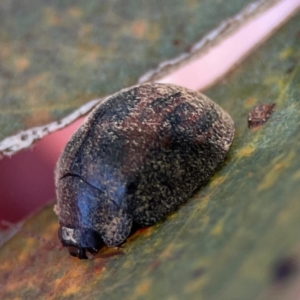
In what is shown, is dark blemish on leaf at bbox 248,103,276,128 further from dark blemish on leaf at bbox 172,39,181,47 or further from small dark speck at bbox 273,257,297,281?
small dark speck at bbox 273,257,297,281

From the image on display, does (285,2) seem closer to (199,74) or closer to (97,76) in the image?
(199,74)

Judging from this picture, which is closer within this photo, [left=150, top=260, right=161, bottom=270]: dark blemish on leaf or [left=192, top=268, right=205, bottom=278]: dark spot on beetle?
[left=192, top=268, right=205, bottom=278]: dark spot on beetle

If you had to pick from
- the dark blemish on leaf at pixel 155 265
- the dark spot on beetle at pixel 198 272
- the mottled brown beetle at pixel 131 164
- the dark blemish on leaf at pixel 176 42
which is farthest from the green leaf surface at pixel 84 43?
the dark spot on beetle at pixel 198 272

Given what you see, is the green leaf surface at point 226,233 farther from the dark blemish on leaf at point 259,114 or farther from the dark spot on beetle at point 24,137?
the dark spot on beetle at point 24,137

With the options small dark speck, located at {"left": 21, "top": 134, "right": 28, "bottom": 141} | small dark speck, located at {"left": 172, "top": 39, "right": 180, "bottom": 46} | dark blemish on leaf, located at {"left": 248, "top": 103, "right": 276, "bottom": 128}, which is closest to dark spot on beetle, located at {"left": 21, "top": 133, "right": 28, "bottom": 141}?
small dark speck, located at {"left": 21, "top": 134, "right": 28, "bottom": 141}

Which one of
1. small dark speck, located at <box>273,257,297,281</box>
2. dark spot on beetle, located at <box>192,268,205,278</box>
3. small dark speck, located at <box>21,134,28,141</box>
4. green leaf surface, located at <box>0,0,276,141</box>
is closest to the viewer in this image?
small dark speck, located at <box>273,257,297,281</box>

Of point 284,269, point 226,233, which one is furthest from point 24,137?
point 284,269
